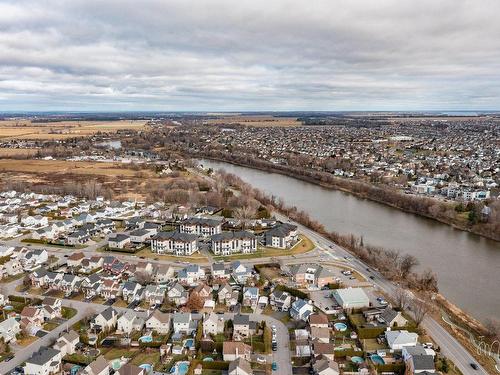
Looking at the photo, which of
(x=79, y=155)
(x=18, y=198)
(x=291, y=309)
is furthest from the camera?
(x=79, y=155)

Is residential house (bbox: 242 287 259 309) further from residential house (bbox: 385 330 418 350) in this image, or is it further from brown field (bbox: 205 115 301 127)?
brown field (bbox: 205 115 301 127)

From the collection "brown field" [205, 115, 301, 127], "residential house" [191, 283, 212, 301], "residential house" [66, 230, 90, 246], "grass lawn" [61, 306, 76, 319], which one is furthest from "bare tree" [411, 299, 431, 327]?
"brown field" [205, 115, 301, 127]

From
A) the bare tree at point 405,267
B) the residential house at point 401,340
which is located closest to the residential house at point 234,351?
the residential house at point 401,340

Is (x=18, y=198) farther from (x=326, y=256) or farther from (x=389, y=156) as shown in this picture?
(x=389, y=156)

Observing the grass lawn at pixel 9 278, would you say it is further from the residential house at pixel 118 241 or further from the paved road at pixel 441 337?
the paved road at pixel 441 337

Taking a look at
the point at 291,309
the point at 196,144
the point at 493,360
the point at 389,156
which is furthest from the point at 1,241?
the point at 196,144
